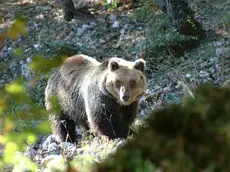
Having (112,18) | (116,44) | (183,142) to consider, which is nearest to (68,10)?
(112,18)

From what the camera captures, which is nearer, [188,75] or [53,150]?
[53,150]

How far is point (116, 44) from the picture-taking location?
14.3 meters

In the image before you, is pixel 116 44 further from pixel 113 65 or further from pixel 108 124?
pixel 108 124

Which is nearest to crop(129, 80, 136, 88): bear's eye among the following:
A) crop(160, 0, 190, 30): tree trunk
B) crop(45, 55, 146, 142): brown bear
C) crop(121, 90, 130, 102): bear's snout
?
crop(45, 55, 146, 142): brown bear

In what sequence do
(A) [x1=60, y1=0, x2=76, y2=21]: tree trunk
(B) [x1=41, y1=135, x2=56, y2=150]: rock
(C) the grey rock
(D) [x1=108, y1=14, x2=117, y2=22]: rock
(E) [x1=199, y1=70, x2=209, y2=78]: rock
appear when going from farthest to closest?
(A) [x1=60, y1=0, x2=76, y2=21]: tree trunk < (D) [x1=108, y1=14, x2=117, y2=22]: rock < (C) the grey rock < (E) [x1=199, y1=70, x2=209, y2=78]: rock < (B) [x1=41, y1=135, x2=56, y2=150]: rock

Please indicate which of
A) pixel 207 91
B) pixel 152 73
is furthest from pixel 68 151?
pixel 152 73

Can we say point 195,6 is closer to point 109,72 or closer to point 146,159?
point 109,72

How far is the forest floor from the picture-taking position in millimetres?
9609

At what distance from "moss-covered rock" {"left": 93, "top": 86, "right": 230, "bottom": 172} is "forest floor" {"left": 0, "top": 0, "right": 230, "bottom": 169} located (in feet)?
14.5

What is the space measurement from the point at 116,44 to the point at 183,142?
12129mm

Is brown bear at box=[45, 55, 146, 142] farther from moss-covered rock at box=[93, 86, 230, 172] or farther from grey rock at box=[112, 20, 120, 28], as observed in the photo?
grey rock at box=[112, 20, 120, 28]

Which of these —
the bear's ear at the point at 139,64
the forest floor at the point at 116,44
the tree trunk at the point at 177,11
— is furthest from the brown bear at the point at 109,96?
the tree trunk at the point at 177,11

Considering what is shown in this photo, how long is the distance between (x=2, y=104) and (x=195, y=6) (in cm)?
1365

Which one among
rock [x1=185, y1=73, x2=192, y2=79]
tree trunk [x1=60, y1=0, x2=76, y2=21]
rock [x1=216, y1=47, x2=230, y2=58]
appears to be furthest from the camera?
tree trunk [x1=60, y1=0, x2=76, y2=21]
